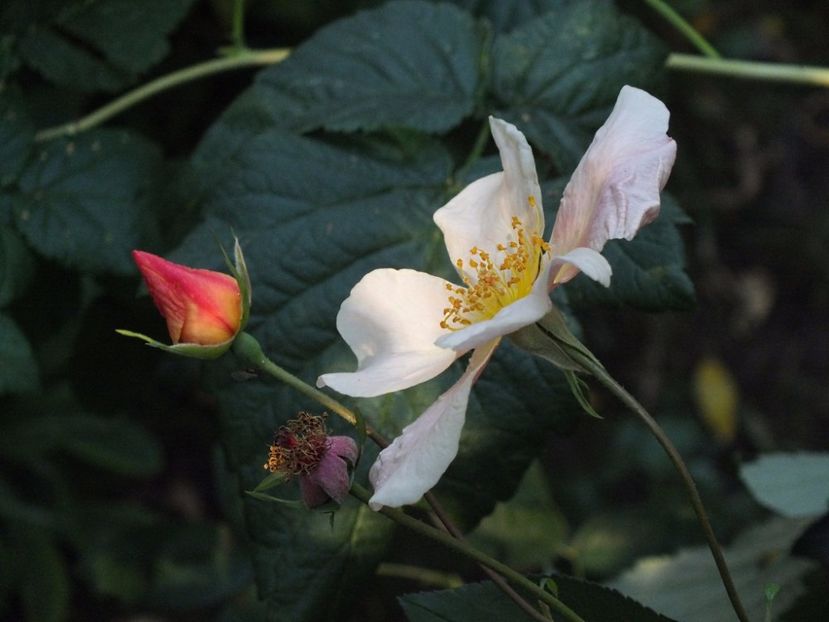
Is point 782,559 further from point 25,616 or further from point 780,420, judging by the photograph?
point 25,616

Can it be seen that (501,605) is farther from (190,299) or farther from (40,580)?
(40,580)

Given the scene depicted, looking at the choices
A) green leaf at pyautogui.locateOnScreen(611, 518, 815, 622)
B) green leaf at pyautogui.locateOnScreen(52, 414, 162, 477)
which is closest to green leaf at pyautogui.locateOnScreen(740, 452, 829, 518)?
green leaf at pyautogui.locateOnScreen(611, 518, 815, 622)

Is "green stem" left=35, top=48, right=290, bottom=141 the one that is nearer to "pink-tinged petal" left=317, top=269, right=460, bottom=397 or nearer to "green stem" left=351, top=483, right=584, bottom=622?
"pink-tinged petal" left=317, top=269, right=460, bottom=397

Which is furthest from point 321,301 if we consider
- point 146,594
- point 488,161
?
point 146,594

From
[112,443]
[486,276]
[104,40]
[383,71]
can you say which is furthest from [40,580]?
[486,276]

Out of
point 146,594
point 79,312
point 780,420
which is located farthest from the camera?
point 780,420

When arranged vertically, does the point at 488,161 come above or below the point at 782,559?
above

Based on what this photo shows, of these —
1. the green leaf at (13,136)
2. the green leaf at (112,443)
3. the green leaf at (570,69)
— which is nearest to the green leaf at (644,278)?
the green leaf at (570,69)
